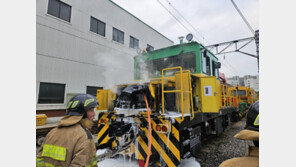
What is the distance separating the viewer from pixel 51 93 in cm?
873

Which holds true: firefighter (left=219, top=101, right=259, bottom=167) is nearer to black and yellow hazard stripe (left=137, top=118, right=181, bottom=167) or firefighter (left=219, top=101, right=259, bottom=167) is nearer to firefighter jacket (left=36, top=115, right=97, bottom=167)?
firefighter jacket (left=36, top=115, right=97, bottom=167)

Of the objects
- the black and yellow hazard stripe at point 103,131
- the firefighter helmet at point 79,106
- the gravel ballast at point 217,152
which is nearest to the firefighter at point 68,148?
the firefighter helmet at point 79,106

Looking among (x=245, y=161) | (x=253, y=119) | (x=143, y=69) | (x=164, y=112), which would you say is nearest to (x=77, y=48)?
(x=143, y=69)

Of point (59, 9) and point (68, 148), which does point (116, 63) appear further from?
point (68, 148)

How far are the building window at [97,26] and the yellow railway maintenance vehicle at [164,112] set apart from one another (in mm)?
8129

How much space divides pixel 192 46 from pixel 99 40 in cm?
865

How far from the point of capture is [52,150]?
1418mm

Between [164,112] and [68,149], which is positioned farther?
[164,112]

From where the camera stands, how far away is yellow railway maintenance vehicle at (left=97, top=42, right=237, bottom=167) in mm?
3275

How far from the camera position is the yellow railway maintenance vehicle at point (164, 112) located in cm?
328

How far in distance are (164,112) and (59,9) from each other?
9.74m

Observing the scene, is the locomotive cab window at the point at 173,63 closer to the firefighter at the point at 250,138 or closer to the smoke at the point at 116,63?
the firefighter at the point at 250,138

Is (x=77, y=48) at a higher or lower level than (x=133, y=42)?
lower

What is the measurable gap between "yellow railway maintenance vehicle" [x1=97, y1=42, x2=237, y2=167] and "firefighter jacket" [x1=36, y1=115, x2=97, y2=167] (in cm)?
183
